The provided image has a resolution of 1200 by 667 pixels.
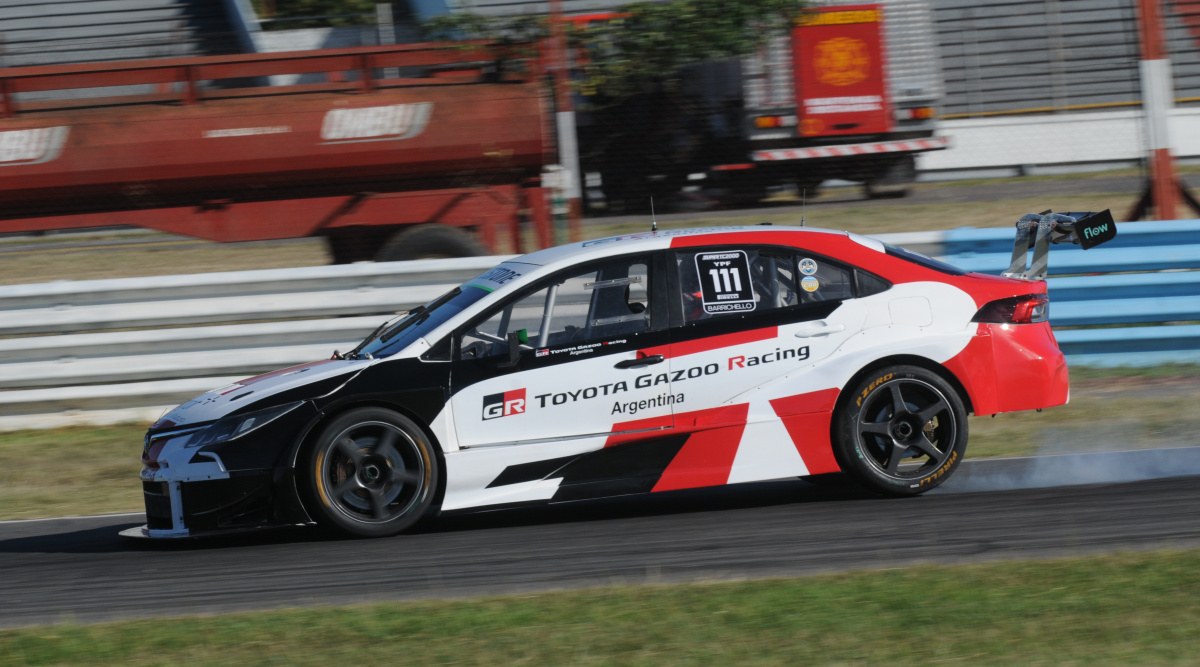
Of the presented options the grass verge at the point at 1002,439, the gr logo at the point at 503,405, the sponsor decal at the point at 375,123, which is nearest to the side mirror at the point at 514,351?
the gr logo at the point at 503,405

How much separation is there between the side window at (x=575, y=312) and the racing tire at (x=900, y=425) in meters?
1.16

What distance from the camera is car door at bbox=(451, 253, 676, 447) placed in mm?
5730

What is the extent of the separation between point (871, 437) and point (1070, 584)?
1.81 metres

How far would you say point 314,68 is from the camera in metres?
10.7

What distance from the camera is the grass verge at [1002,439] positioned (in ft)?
24.7

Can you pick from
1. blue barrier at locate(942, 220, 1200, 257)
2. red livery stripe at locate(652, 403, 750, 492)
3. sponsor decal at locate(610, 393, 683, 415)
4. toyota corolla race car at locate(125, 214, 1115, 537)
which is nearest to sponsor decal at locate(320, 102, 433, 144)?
blue barrier at locate(942, 220, 1200, 257)

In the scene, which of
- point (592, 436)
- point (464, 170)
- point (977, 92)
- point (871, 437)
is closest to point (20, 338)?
point (464, 170)

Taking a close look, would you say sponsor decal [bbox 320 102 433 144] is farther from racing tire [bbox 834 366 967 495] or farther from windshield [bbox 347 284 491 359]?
racing tire [bbox 834 366 967 495]

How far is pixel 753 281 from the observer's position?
6.07 metres

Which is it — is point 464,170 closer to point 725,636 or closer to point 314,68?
point 314,68

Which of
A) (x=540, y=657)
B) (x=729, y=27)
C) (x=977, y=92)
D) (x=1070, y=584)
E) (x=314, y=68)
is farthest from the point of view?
(x=977, y=92)

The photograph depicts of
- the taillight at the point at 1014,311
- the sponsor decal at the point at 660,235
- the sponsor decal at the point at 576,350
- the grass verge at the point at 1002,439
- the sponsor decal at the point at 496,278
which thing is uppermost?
the sponsor decal at the point at 660,235

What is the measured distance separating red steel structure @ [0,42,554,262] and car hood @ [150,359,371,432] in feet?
15.6

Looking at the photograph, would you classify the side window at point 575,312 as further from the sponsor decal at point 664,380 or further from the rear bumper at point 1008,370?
the rear bumper at point 1008,370
